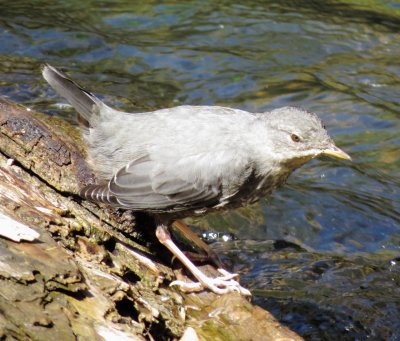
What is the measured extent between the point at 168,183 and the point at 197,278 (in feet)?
1.88

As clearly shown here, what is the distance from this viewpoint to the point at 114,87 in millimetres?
7559

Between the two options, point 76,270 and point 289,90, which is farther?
point 289,90

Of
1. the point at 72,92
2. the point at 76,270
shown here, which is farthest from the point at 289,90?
the point at 76,270

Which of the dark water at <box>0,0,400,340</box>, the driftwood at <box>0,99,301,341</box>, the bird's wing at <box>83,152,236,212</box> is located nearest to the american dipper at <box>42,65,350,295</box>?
the bird's wing at <box>83,152,236,212</box>

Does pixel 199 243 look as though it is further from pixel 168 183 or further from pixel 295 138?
pixel 295 138

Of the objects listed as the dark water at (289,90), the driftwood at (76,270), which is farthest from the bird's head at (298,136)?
the dark water at (289,90)

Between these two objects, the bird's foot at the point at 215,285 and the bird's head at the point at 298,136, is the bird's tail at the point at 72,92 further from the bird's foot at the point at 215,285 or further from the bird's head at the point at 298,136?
the bird's foot at the point at 215,285

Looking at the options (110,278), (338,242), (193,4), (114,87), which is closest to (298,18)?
(193,4)

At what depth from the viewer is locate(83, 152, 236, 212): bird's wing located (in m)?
4.25

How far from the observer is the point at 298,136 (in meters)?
4.33

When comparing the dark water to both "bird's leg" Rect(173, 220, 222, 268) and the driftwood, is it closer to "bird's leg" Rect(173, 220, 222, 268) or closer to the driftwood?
"bird's leg" Rect(173, 220, 222, 268)

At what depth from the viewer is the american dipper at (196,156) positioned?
4.25 m

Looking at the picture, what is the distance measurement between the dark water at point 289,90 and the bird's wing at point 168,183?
3.23 ft

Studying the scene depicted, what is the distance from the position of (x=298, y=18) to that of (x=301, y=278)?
185 inches
